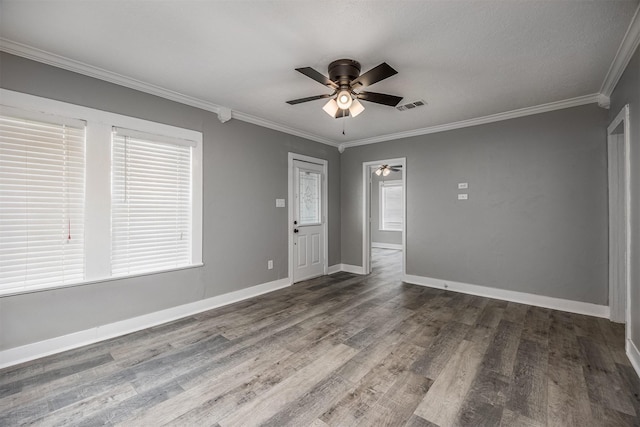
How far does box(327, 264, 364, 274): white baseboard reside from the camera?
571cm

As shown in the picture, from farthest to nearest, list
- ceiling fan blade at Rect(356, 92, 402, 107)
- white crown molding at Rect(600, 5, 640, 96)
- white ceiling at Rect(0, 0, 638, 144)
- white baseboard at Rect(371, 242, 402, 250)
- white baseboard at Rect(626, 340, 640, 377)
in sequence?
white baseboard at Rect(371, 242, 402, 250), ceiling fan blade at Rect(356, 92, 402, 107), white baseboard at Rect(626, 340, 640, 377), white crown molding at Rect(600, 5, 640, 96), white ceiling at Rect(0, 0, 638, 144)

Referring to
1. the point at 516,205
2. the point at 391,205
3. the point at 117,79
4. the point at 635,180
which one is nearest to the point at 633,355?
the point at 635,180

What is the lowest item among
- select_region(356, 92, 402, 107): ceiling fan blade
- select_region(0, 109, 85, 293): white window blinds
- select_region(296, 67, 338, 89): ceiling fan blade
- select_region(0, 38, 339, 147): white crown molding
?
select_region(0, 109, 85, 293): white window blinds

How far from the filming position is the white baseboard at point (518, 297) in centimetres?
351

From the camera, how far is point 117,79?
2928mm

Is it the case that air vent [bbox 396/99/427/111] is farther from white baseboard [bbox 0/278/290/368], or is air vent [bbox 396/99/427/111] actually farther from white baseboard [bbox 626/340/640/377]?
white baseboard [bbox 0/278/290/368]

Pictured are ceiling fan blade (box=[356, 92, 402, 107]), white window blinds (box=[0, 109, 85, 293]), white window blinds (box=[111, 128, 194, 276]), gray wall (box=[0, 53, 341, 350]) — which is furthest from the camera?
white window blinds (box=[111, 128, 194, 276])

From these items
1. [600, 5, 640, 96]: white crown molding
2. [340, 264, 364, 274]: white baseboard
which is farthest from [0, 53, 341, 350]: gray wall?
[600, 5, 640, 96]: white crown molding

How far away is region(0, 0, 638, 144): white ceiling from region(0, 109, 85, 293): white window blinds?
2.26 feet

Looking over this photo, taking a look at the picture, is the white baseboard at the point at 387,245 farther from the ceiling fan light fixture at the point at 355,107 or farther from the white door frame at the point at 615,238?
the ceiling fan light fixture at the point at 355,107

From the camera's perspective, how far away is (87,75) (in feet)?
9.14

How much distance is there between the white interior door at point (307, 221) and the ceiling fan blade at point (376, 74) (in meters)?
2.54

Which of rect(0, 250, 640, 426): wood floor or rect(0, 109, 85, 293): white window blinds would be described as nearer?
rect(0, 250, 640, 426): wood floor

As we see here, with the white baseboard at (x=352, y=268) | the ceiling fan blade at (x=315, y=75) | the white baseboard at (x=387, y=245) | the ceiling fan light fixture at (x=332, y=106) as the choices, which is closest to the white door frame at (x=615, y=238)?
the ceiling fan light fixture at (x=332, y=106)
